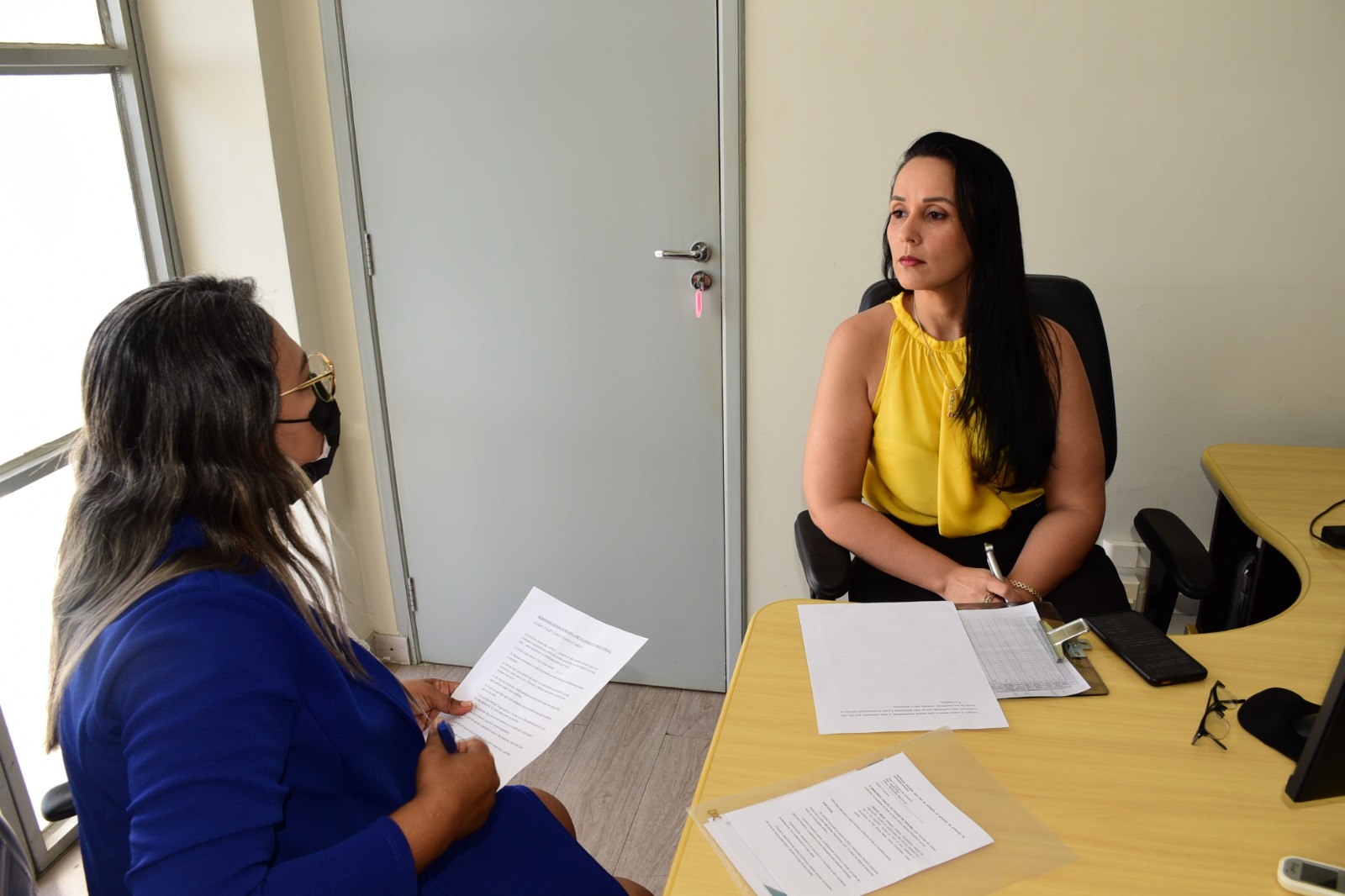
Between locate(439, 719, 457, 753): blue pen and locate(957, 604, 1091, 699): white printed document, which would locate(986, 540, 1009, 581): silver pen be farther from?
locate(439, 719, 457, 753): blue pen

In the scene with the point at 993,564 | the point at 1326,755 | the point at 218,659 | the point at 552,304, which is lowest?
the point at 993,564

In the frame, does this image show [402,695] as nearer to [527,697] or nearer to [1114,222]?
[527,697]

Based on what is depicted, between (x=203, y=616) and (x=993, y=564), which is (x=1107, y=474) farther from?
(x=203, y=616)

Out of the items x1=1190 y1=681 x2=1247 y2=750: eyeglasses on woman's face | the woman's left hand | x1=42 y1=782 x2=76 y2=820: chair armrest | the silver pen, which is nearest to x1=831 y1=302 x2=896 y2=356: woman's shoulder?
the silver pen

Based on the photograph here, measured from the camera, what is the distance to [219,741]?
838mm

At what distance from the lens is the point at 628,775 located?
233 centimetres

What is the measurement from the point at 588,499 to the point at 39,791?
4.65ft

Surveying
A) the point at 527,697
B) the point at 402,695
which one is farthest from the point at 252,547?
the point at 527,697

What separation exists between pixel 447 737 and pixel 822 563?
68 cm

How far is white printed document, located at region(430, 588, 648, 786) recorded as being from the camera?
1300mm

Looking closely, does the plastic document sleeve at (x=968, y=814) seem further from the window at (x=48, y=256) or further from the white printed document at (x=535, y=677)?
the window at (x=48, y=256)

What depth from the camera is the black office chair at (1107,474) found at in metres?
1.58

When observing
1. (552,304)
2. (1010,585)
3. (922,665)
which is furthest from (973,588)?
(552,304)

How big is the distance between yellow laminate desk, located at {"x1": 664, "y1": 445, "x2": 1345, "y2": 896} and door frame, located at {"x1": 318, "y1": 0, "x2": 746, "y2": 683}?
3.34ft
